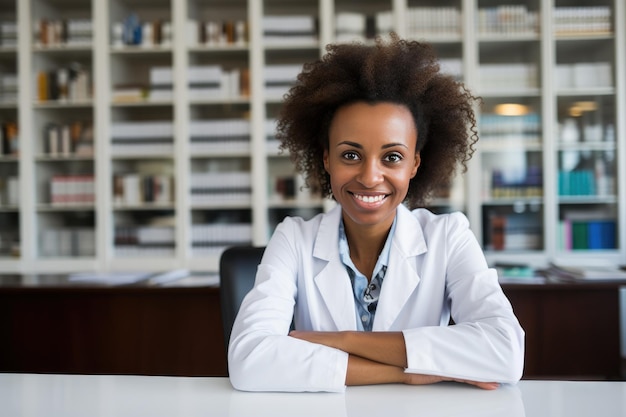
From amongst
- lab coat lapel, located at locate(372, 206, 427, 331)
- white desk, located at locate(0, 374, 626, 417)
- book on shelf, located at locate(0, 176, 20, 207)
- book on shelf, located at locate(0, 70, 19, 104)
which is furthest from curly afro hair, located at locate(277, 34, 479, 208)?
book on shelf, located at locate(0, 70, 19, 104)

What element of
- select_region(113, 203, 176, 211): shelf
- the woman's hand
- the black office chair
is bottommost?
the woman's hand

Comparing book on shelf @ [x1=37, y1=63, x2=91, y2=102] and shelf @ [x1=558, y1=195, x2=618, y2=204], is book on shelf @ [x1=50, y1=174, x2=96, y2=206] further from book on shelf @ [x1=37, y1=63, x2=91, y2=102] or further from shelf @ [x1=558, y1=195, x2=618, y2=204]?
shelf @ [x1=558, y1=195, x2=618, y2=204]

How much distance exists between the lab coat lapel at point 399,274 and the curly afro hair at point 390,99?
0.78 ft

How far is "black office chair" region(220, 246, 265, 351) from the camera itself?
1.51 metres

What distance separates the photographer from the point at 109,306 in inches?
99.1

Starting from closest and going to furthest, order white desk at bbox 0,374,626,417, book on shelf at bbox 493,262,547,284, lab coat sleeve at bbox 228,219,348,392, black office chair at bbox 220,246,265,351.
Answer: white desk at bbox 0,374,626,417 < lab coat sleeve at bbox 228,219,348,392 < black office chair at bbox 220,246,265,351 < book on shelf at bbox 493,262,547,284

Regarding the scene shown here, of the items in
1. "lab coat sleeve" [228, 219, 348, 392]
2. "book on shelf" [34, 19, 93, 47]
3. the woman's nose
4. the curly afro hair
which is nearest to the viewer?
"lab coat sleeve" [228, 219, 348, 392]

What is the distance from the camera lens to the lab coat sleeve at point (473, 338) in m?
1.02

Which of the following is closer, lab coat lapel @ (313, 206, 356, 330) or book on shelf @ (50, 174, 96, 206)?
lab coat lapel @ (313, 206, 356, 330)

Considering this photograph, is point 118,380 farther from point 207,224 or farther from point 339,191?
point 207,224

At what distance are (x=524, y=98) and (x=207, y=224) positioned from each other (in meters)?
2.37

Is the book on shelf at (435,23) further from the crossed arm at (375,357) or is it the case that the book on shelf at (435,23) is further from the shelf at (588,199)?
the crossed arm at (375,357)

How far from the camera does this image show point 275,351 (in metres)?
1.08

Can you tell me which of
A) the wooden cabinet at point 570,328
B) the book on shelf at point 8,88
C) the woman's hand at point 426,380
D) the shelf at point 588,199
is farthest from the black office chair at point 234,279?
the book on shelf at point 8,88
